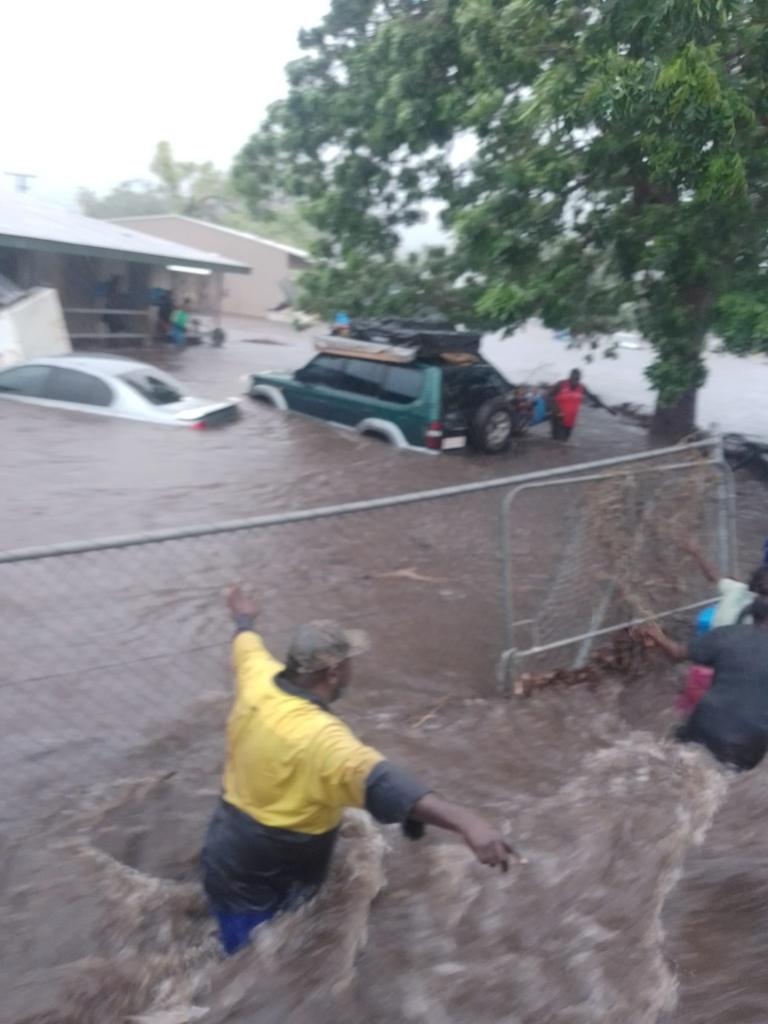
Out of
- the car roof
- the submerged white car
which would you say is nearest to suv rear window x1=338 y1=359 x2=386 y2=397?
the submerged white car

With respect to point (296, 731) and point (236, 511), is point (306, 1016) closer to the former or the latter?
point (296, 731)

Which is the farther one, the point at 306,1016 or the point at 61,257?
the point at 61,257

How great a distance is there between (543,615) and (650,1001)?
3.31 m

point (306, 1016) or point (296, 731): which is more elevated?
point (296, 731)

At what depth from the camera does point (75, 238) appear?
75.5 feet

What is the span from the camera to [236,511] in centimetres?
1159

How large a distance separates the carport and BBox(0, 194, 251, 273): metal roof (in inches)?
0.8

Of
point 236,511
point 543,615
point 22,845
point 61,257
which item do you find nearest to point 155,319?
point 61,257

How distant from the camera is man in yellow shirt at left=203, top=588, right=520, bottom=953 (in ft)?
11.0

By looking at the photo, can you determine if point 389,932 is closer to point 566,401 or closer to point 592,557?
point 592,557

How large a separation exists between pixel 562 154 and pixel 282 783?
10799 millimetres

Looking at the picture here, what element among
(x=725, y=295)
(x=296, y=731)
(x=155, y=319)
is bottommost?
(x=155, y=319)

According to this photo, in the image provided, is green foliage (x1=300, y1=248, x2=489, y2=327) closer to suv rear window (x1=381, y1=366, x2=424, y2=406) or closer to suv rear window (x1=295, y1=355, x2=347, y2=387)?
suv rear window (x1=295, y1=355, x2=347, y2=387)

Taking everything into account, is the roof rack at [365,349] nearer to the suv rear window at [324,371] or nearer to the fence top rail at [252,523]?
the suv rear window at [324,371]
